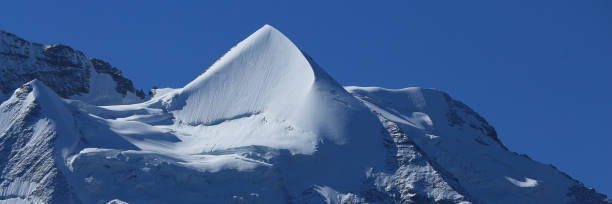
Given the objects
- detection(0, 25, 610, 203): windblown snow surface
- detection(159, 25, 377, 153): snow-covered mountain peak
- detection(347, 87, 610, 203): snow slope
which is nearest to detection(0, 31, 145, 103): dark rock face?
detection(0, 25, 610, 203): windblown snow surface

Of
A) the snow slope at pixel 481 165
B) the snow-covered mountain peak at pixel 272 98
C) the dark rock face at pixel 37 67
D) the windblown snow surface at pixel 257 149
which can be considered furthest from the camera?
the dark rock face at pixel 37 67

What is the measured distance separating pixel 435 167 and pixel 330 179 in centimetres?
1100

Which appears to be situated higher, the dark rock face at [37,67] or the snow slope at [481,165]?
the dark rock face at [37,67]

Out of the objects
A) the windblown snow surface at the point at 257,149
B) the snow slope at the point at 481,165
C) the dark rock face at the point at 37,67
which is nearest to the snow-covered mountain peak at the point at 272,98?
the windblown snow surface at the point at 257,149

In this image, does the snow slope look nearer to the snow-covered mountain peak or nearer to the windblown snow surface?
the windblown snow surface

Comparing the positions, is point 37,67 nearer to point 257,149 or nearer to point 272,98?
point 272,98

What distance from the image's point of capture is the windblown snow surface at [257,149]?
160250 mm

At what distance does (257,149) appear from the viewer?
170 m

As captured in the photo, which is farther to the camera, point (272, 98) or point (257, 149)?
point (272, 98)

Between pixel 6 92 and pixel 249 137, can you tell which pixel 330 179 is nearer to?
pixel 249 137

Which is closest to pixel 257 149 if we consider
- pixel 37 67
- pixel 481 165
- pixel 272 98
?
pixel 272 98

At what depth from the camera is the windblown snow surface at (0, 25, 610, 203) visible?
160 meters

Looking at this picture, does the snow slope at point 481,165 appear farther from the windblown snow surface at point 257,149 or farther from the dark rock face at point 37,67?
the dark rock face at point 37,67

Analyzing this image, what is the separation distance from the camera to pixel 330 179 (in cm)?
16725
